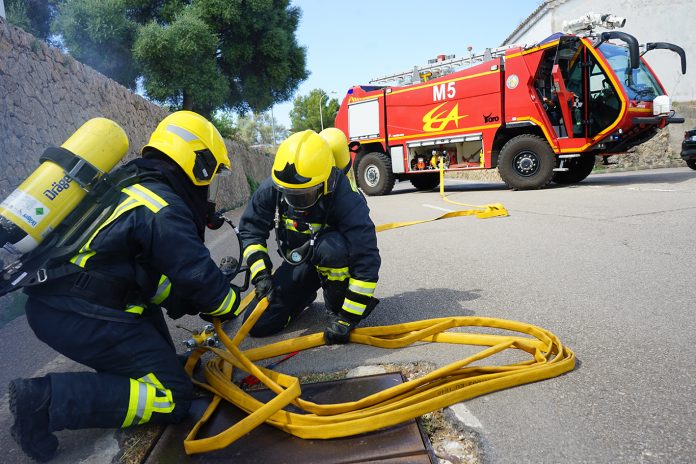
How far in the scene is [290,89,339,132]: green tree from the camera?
44812 mm

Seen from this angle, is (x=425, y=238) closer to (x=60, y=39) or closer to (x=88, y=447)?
(x=88, y=447)

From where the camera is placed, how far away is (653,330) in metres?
2.52

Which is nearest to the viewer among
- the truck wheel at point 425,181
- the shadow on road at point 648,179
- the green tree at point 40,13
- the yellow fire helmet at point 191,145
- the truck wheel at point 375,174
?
the yellow fire helmet at point 191,145

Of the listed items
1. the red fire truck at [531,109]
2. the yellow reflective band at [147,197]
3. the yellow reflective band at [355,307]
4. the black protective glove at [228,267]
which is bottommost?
the yellow reflective band at [355,307]

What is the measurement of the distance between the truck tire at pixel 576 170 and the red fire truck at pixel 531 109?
0.07ft

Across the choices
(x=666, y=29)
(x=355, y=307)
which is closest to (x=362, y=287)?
(x=355, y=307)

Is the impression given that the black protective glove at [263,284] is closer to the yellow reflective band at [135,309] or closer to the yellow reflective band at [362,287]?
the yellow reflective band at [362,287]

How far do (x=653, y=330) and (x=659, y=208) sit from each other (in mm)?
4521

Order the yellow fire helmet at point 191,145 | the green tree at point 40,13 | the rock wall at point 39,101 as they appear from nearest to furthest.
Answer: the yellow fire helmet at point 191,145 < the rock wall at point 39,101 < the green tree at point 40,13

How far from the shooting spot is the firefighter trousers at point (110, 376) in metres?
1.93

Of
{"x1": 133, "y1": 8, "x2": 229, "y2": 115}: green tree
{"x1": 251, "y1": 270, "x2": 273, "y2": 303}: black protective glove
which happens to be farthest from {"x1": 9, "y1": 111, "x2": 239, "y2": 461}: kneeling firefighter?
{"x1": 133, "y1": 8, "x2": 229, "y2": 115}: green tree

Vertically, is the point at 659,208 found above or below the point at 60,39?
below

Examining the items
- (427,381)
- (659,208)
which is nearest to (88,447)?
(427,381)

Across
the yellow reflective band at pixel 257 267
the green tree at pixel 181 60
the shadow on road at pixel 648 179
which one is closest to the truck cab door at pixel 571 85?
the shadow on road at pixel 648 179
